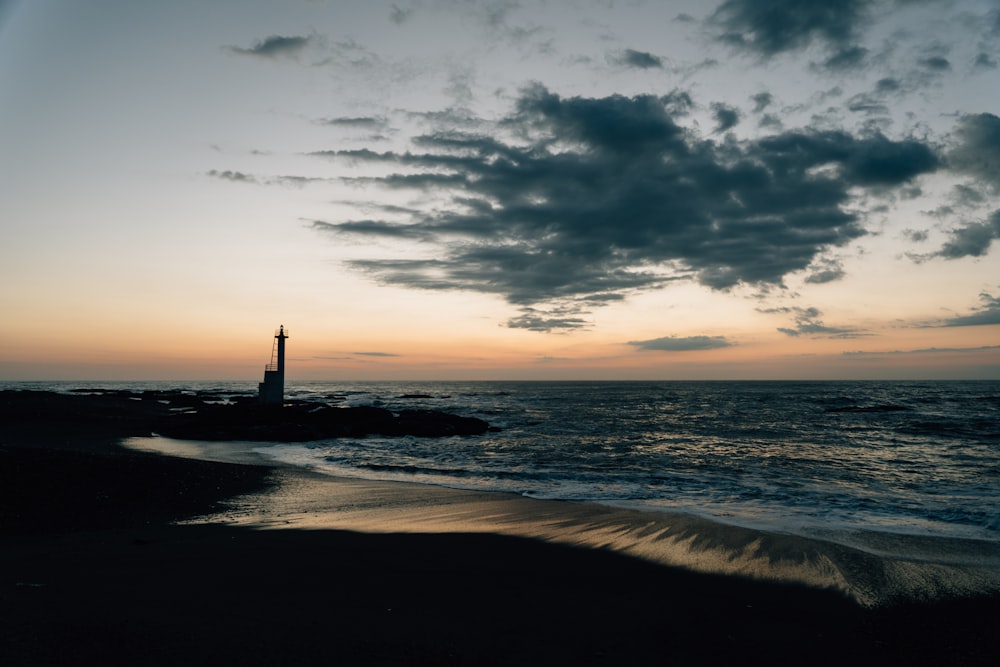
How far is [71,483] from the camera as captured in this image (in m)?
12.6

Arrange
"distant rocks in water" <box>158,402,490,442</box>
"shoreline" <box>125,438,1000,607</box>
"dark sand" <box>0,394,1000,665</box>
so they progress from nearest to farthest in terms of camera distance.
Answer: "dark sand" <box>0,394,1000,665</box>, "shoreline" <box>125,438,1000,607</box>, "distant rocks in water" <box>158,402,490,442</box>

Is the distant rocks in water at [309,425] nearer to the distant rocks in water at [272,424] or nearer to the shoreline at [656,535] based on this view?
the distant rocks in water at [272,424]

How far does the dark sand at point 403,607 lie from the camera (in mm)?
5137

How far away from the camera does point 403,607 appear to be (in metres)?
6.25

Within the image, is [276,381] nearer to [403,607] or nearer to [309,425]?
[309,425]

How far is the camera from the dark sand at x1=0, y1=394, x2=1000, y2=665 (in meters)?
5.14

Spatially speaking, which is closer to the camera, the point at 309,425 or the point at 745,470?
the point at 745,470

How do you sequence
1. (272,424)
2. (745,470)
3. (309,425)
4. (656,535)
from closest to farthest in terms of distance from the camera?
(656,535) → (745,470) → (272,424) → (309,425)

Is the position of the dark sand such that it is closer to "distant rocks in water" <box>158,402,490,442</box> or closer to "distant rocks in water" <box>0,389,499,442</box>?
"distant rocks in water" <box>158,402,490,442</box>

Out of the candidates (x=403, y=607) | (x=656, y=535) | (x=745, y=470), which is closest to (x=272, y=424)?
(x=745, y=470)

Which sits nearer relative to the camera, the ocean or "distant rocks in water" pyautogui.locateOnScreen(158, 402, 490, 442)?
the ocean

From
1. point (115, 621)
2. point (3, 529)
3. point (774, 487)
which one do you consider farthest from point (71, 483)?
point (774, 487)

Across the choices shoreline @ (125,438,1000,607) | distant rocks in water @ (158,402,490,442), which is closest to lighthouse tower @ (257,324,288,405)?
distant rocks in water @ (158,402,490,442)

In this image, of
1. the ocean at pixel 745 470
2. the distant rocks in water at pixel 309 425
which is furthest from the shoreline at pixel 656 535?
the distant rocks in water at pixel 309 425
